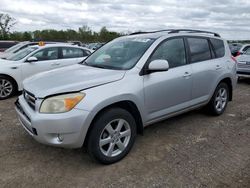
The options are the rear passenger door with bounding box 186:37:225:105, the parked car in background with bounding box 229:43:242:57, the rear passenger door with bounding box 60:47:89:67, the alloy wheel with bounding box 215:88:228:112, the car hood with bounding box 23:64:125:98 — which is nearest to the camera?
the car hood with bounding box 23:64:125:98

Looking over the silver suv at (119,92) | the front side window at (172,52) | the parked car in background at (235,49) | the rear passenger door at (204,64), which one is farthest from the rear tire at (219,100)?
the parked car in background at (235,49)

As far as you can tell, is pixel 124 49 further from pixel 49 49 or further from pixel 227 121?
pixel 49 49

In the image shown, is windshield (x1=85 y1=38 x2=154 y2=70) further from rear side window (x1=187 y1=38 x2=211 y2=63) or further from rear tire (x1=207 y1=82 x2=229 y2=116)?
rear tire (x1=207 y1=82 x2=229 y2=116)

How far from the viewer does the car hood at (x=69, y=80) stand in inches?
123

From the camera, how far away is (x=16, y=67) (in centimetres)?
704

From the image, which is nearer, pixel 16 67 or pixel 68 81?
pixel 68 81

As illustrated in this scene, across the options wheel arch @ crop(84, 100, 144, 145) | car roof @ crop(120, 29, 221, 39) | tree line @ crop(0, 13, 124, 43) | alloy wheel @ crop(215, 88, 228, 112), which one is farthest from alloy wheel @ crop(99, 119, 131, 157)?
tree line @ crop(0, 13, 124, 43)

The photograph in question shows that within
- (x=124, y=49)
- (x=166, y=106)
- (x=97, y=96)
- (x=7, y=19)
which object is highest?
(x=7, y=19)

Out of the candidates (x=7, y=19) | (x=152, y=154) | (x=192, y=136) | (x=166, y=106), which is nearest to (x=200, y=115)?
(x=192, y=136)

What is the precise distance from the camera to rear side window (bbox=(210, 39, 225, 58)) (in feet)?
16.9

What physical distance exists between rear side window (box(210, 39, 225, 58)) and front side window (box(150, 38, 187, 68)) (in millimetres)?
1109

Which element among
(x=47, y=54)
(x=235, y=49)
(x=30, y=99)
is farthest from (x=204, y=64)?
(x=235, y=49)

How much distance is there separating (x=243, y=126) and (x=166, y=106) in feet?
6.08

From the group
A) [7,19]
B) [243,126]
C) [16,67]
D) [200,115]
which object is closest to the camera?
[243,126]
